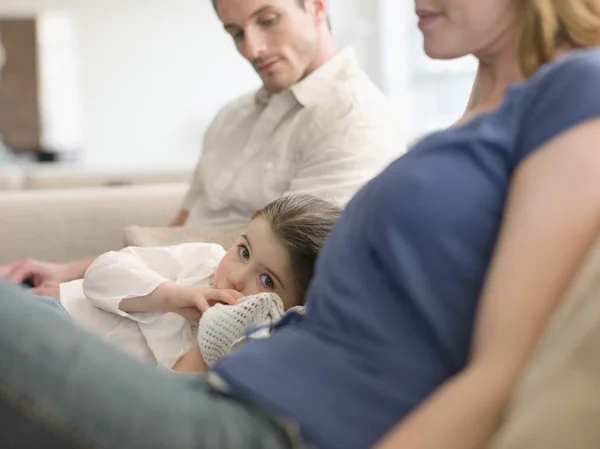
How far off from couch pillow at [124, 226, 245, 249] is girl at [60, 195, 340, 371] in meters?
0.23

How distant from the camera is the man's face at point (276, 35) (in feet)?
6.09

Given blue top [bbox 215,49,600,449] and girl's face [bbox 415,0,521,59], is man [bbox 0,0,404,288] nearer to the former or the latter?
girl's face [bbox 415,0,521,59]

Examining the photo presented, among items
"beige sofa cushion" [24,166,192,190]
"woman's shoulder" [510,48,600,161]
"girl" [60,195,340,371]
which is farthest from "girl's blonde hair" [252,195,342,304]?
"beige sofa cushion" [24,166,192,190]

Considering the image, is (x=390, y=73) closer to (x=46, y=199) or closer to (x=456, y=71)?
(x=456, y=71)

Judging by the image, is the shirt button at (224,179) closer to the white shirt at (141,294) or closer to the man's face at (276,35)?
the man's face at (276,35)

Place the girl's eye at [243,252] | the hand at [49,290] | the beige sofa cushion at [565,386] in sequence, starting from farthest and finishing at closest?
the hand at [49,290], the girl's eye at [243,252], the beige sofa cushion at [565,386]

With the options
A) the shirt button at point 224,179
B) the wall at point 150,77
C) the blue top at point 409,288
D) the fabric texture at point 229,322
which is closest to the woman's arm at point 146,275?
the fabric texture at point 229,322

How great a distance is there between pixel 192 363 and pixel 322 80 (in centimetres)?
83

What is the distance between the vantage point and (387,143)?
5.46ft

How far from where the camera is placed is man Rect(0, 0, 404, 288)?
1622mm

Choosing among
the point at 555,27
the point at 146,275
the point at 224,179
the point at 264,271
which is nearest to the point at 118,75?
the point at 224,179

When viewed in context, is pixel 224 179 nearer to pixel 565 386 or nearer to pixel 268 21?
pixel 268 21

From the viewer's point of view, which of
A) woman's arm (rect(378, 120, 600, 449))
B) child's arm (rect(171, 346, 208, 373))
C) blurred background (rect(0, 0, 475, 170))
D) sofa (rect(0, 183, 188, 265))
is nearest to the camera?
woman's arm (rect(378, 120, 600, 449))

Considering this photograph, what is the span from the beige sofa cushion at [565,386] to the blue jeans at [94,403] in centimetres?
21
